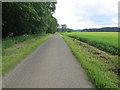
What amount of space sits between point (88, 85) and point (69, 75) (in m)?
1.01

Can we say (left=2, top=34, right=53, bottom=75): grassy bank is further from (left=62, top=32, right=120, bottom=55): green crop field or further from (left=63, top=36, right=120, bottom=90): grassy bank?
(left=62, top=32, right=120, bottom=55): green crop field

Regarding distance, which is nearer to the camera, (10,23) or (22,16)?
(22,16)

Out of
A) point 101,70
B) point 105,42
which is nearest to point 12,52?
point 101,70

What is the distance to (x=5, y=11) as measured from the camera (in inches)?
592

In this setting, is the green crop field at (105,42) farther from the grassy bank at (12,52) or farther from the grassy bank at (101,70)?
the grassy bank at (12,52)

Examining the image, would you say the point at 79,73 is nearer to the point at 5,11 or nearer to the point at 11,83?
the point at 11,83

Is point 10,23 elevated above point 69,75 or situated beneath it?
elevated above

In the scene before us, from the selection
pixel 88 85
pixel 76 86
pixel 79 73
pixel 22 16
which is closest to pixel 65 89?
pixel 76 86

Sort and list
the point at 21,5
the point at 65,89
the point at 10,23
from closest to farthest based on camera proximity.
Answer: the point at 65,89, the point at 21,5, the point at 10,23

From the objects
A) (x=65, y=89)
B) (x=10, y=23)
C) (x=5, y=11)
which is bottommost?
(x=65, y=89)

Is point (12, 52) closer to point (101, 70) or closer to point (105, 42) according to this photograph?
point (101, 70)

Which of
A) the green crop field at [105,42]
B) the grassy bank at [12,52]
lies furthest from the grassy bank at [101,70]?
the grassy bank at [12,52]

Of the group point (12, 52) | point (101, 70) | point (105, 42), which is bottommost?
point (101, 70)

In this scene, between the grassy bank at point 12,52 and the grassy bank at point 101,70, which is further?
the grassy bank at point 12,52
